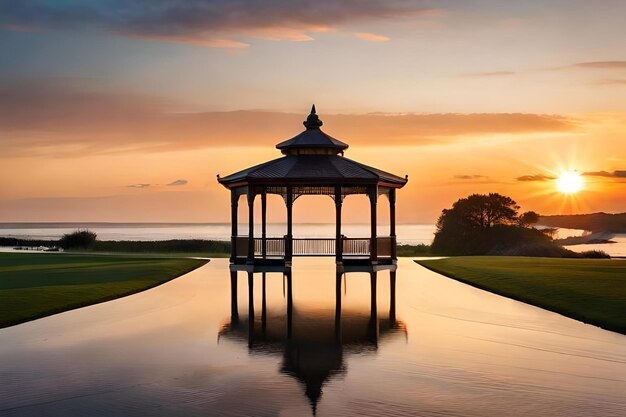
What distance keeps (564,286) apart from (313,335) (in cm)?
1181

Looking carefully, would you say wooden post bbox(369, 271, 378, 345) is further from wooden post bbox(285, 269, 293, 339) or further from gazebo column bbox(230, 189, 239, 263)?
gazebo column bbox(230, 189, 239, 263)

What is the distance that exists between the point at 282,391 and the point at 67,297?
12.7m

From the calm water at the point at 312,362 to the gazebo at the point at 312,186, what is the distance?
1095cm

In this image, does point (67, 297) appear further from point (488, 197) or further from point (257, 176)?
point (488, 197)

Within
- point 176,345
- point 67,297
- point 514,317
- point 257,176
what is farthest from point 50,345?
point 257,176

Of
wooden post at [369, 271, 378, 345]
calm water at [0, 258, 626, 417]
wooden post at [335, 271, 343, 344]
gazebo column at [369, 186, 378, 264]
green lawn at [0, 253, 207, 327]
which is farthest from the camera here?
gazebo column at [369, 186, 378, 264]

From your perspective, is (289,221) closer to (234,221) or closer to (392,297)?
(234,221)

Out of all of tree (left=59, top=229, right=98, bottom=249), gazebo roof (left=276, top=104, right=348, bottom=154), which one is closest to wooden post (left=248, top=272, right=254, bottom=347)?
gazebo roof (left=276, top=104, right=348, bottom=154)

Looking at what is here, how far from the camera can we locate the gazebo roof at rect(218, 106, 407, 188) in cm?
3053

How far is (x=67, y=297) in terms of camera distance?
20.6 metres

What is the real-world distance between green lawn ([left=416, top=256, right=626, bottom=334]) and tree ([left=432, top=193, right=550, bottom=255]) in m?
22.6

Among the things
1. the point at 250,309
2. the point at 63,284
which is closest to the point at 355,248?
the point at 250,309

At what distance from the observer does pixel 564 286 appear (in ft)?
75.3

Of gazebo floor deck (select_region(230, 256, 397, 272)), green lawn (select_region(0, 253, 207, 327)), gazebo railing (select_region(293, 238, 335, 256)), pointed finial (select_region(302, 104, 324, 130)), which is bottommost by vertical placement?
green lawn (select_region(0, 253, 207, 327))
